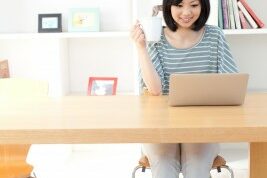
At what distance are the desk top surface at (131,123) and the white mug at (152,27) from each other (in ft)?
0.80

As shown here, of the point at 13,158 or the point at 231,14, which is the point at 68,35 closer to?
the point at 231,14

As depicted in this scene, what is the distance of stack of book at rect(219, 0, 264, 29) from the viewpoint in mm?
2826

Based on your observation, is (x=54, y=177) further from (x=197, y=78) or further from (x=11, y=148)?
(x=197, y=78)

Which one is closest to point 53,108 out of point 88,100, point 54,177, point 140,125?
point 88,100

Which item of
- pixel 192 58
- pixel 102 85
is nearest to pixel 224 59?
pixel 192 58

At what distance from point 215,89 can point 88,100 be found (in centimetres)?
47

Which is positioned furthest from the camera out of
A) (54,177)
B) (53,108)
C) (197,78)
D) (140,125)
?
(54,177)

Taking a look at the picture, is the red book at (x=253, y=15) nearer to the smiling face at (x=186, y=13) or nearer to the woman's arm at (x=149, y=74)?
the smiling face at (x=186, y=13)

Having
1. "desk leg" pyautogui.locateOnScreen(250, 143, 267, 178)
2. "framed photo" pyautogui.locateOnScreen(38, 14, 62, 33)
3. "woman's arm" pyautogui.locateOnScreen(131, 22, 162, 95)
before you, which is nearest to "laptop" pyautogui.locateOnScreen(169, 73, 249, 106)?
"desk leg" pyautogui.locateOnScreen(250, 143, 267, 178)

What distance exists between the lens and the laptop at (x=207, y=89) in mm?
1369

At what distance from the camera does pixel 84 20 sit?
302cm

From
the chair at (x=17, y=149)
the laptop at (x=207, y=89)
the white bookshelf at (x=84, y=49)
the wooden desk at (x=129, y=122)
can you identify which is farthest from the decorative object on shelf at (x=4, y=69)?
the laptop at (x=207, y=89)

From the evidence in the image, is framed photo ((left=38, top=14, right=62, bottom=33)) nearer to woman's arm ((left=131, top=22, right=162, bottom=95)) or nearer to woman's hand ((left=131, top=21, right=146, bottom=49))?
woman's arm ((left=131, top=22, right=162, bottom=95))

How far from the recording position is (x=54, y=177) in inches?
112
